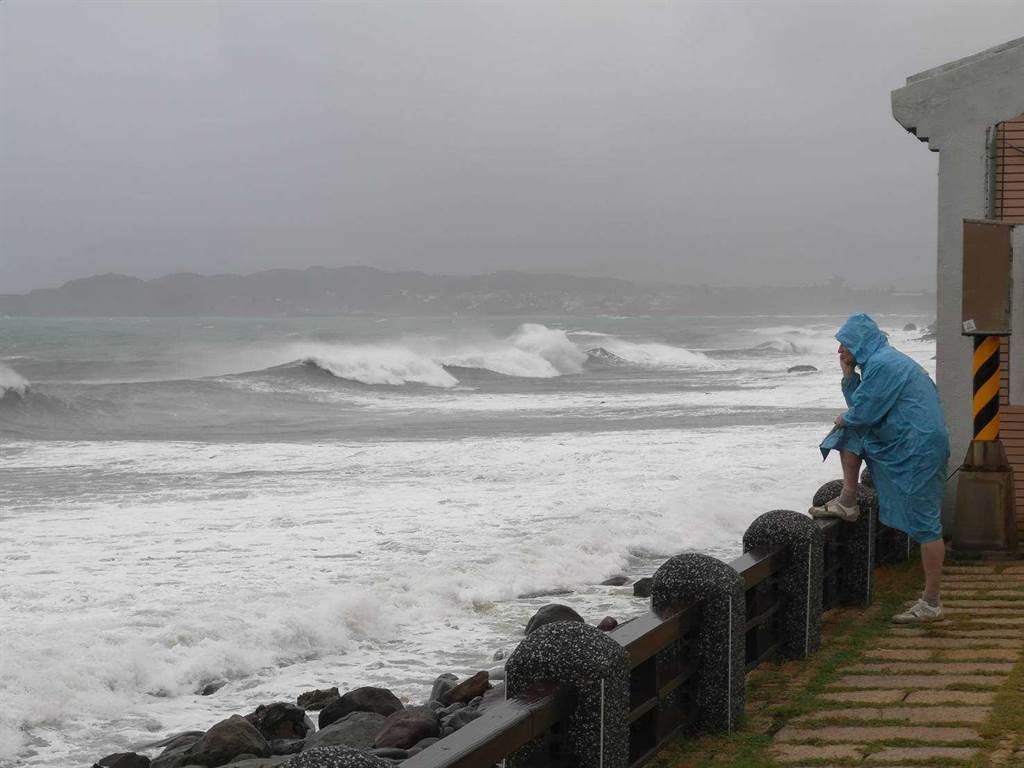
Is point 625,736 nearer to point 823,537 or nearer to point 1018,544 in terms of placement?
point 823,537

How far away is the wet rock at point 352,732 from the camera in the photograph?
6.68 m

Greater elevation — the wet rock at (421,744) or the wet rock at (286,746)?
the wet rock at (421,744)

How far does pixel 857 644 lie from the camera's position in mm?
7000

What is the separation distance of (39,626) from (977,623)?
6.88 m

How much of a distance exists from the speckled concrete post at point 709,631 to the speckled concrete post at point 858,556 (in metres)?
2.56

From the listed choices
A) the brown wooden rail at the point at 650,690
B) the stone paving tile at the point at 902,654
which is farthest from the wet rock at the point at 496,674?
the stone paving tile at the point at 902,654

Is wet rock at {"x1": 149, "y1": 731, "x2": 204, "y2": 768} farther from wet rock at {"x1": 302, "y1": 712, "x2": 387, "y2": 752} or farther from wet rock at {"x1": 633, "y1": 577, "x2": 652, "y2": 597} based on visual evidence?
wet rock at {"x1": 633, "y1": 577, "x2": 652, "y2": 597}

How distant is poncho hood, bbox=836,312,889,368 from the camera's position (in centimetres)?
729

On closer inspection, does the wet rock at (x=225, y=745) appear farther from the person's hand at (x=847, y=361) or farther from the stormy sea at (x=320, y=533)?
the person's hand at (x=847, y=361)

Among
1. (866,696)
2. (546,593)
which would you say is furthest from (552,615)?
(866,696)

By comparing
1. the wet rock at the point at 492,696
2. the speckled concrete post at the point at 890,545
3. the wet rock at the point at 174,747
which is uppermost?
the speckled concrete post at the point at 890,545

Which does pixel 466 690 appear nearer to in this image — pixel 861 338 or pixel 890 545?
pixel 861 338

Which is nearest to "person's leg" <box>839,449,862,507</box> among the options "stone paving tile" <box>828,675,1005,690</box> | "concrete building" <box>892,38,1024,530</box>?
"stone paving tile" <box>828,675,1005,690</box>

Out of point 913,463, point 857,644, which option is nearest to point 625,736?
→ point 857,644
